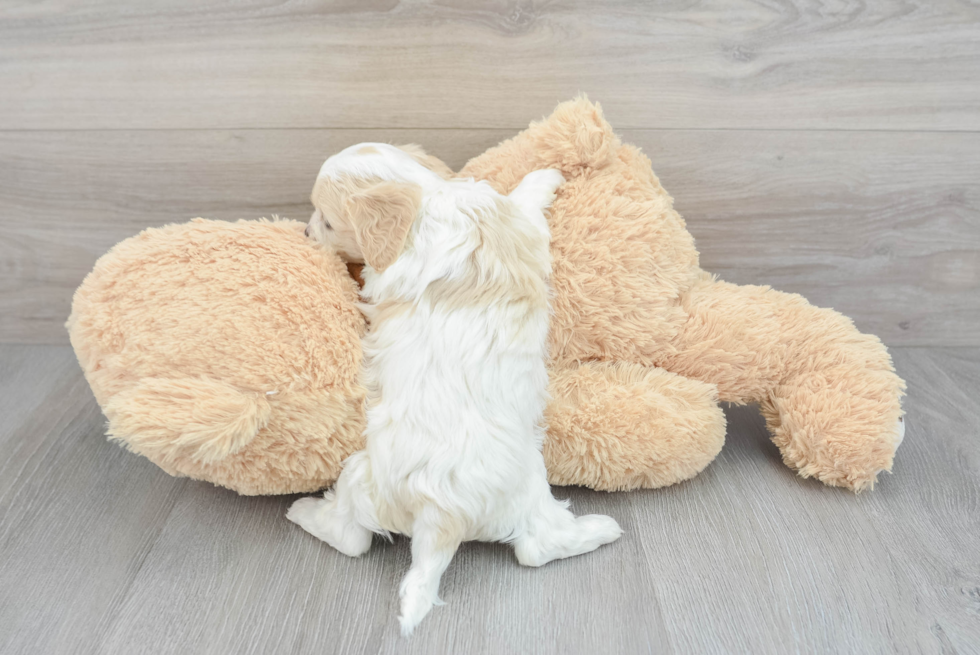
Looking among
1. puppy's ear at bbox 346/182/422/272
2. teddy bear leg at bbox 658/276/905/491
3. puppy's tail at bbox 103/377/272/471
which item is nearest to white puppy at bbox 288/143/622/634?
puppy's ear at bbox 346/182/422/272

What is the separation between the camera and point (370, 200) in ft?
2.71

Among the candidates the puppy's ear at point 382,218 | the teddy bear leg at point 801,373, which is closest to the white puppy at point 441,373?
the puppy's ear at point 382,218

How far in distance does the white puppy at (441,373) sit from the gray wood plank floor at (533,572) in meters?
0.06

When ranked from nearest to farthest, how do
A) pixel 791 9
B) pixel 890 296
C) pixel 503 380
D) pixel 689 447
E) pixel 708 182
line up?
pixel 503 380
pixel 689 447
pixel 791 9
pixel 708 182
pixel 890 296

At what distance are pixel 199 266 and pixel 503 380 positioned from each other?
43 cm

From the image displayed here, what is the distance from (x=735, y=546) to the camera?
0.93m

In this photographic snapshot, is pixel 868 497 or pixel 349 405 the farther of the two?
pixel 868 497

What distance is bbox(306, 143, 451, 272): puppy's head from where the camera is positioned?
0.83m

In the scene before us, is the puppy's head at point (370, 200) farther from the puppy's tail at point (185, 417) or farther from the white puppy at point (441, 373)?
the puppy's tail at point (185, 417)

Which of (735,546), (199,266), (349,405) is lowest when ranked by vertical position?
(735,546)

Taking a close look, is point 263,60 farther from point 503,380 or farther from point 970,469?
point 970,469

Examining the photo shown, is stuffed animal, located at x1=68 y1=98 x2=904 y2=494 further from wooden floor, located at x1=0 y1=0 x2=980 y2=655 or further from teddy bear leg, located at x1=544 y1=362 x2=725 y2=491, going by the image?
wooden floor, located at x1=0 y1=0 x2=980 y2=655

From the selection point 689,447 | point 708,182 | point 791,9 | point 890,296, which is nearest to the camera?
point 689,447

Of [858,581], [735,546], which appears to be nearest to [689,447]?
[735,546]
